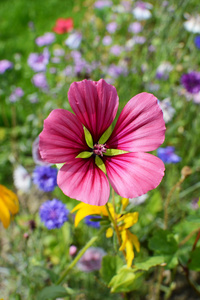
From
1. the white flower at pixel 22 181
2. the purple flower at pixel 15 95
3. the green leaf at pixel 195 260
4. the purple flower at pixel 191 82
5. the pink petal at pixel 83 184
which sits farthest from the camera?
the purple flower at pixel 15 95

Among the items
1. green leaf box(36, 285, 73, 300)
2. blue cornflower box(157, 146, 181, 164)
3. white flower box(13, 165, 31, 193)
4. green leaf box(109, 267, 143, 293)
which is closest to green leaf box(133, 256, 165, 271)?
green leaf box(109, 267, 143, 293)

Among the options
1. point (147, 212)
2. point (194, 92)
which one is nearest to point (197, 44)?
point (194, 92)

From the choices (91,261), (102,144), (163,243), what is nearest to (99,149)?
(102,144)

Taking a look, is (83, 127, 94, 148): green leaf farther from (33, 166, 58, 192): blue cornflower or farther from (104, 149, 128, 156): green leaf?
(33, 166, 58, 192): blue cornflower

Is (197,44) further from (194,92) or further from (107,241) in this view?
(107,241)

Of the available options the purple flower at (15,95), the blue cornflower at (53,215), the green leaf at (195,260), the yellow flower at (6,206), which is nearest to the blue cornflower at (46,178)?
the blue cornflower at (53,215)

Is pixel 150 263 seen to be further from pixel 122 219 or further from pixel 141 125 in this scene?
pixel 141 125

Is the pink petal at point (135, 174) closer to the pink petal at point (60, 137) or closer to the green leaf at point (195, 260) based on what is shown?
the pink petal at point (60, 137)
